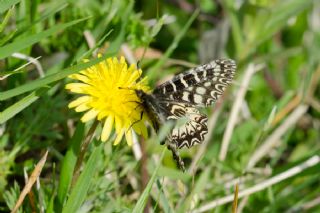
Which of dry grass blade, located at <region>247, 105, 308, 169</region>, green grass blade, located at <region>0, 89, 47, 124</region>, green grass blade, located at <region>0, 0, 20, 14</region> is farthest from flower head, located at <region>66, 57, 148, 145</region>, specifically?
dry grass blade, located at <region>247, 105, 308, 169</region>

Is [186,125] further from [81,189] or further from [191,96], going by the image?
[81,189]

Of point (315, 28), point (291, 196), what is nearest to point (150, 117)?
point (291, 196)

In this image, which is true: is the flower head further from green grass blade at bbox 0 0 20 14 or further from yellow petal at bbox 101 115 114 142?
green grass blade at bbox 0 0 20 14

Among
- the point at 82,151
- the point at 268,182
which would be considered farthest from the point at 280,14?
the point at 82,151

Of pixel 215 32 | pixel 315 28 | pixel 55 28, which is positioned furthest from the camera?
pixel 315 28

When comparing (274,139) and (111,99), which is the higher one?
(111,99)

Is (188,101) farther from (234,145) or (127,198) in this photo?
(234,145)

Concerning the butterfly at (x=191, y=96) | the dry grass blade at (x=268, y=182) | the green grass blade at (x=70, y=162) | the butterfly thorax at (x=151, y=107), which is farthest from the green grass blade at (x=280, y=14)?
the green grass blade at (x=70, y=162)
